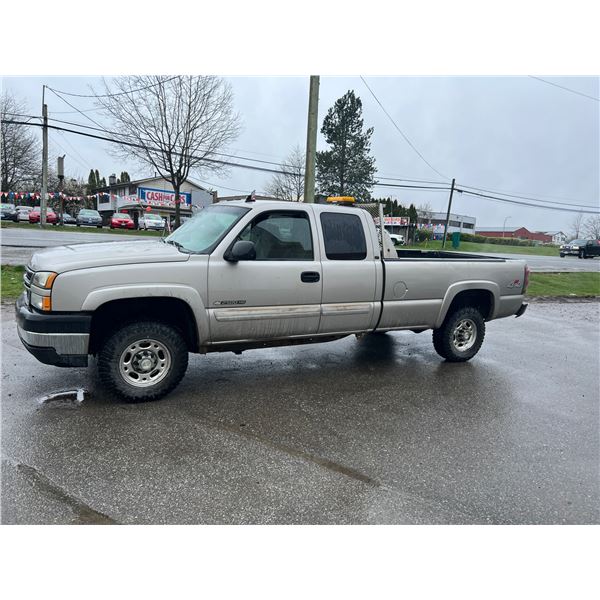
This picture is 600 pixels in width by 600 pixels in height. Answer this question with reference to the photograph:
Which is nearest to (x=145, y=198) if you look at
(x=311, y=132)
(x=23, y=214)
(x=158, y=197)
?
(x=158, y=197)

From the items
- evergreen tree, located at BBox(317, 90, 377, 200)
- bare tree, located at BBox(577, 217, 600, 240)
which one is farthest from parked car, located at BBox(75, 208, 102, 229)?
bare tree, located at BBox(577, 217, 600, 240)

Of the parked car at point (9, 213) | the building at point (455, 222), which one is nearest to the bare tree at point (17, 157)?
the parked car at point (9, 213)

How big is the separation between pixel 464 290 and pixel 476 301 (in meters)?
0.49

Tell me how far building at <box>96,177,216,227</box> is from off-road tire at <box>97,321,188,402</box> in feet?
150

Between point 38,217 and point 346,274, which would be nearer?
point 346,274

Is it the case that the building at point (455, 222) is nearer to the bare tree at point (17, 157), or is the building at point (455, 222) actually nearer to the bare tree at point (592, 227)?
the bare tree at point (592, 227)

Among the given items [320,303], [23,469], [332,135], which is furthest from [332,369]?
[332,135]

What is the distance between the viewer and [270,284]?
4.57 metres

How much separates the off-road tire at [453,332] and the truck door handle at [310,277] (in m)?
2.16

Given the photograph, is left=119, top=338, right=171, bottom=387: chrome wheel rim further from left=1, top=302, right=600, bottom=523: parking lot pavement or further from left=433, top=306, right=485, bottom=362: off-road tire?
left=433, top=306, right=485, bottom=362: off-road tire

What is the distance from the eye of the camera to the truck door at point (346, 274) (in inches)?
194

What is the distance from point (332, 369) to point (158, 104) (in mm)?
15890

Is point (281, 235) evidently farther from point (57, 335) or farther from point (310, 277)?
point (57, 335)

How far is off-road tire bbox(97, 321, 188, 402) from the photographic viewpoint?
406 centimetres
